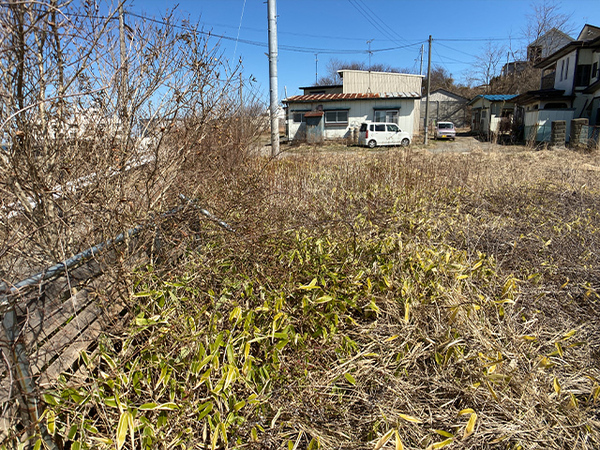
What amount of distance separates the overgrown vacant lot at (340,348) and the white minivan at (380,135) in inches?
669

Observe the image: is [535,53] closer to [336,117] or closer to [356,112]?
[356,112]

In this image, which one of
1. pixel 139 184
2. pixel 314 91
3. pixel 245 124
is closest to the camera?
pixel 139 184

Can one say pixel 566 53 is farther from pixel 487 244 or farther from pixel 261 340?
pixel 261 340

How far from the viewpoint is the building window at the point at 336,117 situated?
24047 mm

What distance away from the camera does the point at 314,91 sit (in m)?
28.9

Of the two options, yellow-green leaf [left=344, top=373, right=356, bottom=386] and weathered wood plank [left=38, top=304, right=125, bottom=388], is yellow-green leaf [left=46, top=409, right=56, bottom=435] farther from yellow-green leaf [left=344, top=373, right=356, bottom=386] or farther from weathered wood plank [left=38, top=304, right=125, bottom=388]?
yellow-green leaf [left=344, top=373, right=356, bottom=386]

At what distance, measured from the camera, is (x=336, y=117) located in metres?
24.1

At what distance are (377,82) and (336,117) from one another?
589 cm

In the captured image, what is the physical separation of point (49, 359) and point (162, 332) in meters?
0.51

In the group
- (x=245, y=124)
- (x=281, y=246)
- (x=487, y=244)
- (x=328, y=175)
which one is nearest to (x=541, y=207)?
(x=487, y=244)

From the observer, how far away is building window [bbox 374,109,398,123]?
77.6 feet

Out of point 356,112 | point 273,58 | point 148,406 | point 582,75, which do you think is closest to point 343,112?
point 356,112

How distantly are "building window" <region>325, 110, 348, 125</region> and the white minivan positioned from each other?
412cm

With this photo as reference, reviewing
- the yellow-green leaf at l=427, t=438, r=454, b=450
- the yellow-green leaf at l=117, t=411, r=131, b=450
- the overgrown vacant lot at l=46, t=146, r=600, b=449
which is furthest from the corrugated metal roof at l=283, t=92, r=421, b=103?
the yellow-green leaf at l=117, t=411, r=131, b=450
